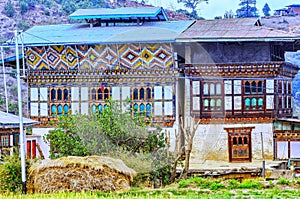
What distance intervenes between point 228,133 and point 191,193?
9.01 m

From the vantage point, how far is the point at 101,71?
3011cm

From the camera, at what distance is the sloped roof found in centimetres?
2767

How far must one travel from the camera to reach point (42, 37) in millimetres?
30688

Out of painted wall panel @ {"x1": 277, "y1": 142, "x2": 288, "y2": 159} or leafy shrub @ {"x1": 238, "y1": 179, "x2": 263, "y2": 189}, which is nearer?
leafy shrub @ {"x1": 238, "y1": 179, "x2": 263, "y2": 189}

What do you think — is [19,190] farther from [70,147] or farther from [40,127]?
[40,127]

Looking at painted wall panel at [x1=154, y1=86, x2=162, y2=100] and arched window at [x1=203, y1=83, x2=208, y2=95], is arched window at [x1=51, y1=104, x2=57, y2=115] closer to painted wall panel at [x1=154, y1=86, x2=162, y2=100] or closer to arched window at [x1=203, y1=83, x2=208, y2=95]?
painted wall panel at [x1=154, y1=86, x2=162, y2=100]

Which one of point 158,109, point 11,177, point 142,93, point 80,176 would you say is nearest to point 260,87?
point 158,109

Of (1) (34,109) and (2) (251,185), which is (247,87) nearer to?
(2) (251,185)

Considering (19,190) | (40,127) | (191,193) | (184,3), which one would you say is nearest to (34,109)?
(40,127)

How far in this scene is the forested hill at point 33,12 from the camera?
60.9 m

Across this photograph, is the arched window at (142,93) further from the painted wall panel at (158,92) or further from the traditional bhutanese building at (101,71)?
the painted wall panel at (158,92)

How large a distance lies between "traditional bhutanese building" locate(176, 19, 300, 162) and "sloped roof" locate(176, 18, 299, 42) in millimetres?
44

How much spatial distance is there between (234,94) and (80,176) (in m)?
10.4

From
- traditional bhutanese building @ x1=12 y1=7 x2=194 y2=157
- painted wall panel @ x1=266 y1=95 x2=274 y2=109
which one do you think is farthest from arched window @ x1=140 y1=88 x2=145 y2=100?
painted wall panel @ x1=266 y1=95 x2=274 y2=109
